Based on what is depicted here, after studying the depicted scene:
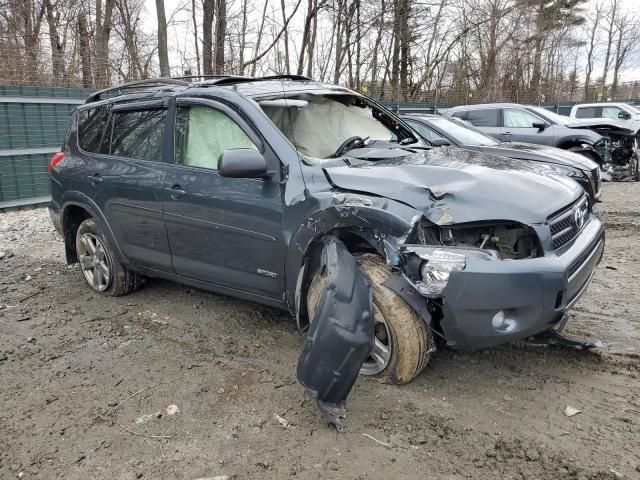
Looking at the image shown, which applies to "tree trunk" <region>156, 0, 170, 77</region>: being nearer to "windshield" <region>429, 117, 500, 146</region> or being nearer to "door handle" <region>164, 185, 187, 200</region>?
"windshield" <region>429, 117, 500, 146</region>

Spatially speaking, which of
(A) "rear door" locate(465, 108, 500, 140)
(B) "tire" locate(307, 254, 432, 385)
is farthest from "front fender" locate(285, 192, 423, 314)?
(A) "rear door" locate(465, 108, 500, 140)

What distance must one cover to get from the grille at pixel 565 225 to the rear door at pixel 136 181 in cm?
278

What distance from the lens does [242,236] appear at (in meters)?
3.56

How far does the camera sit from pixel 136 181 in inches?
167

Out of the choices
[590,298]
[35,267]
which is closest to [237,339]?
[590,298]

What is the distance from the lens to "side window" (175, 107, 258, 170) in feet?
12.2

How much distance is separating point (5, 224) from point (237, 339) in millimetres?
6200

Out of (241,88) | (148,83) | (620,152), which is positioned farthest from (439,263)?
(620,152)

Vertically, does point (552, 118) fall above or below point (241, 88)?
below

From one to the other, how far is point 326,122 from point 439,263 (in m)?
1.64

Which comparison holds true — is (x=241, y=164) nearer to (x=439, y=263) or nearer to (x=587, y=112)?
(x=439, y=263)

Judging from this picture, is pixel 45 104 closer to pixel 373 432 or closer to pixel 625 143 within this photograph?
pixel 373 432

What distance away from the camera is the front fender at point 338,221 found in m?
2.84

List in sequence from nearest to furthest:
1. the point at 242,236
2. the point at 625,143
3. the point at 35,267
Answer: the point at 242,236 < the point at 35,267 < the point at 625,143
